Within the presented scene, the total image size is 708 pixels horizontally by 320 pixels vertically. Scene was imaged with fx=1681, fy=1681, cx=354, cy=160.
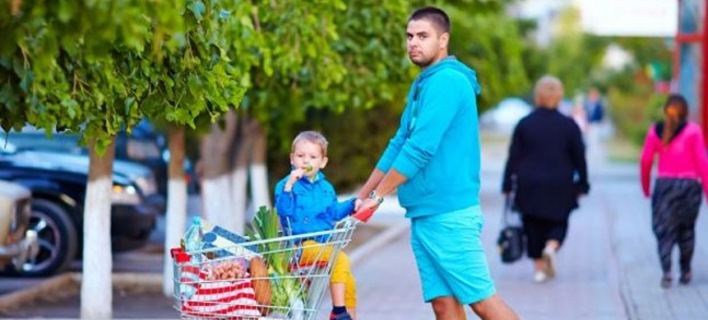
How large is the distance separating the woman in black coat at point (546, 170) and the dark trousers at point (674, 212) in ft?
2.34

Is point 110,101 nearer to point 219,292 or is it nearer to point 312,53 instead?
point 219,292

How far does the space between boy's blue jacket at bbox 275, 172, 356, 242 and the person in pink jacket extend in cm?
628

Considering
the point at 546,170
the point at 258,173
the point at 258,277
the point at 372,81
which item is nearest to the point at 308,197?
the point at 258,277

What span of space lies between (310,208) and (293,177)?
6.5 inches

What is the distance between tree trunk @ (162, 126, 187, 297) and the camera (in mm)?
13750

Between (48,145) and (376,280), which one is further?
(48,145)

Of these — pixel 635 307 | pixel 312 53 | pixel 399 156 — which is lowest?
pixel 635 307

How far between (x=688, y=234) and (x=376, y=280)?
8.94 feet

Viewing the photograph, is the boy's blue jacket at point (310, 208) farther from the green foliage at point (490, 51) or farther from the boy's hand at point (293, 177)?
the green foliage at point (490, 51)

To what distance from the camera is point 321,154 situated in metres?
7.56

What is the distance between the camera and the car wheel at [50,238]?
1520cm

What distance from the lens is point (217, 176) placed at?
15.6 meters

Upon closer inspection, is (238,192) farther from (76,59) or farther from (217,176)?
(76,59)

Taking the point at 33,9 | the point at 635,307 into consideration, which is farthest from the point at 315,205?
the point at 635,307
